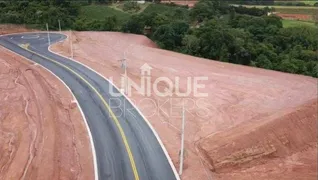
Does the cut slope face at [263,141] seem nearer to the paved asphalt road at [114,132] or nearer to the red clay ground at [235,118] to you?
the red clay ground at [235,118]

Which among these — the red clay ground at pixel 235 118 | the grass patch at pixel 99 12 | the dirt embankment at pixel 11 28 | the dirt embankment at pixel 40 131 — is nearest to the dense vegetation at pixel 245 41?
the red clay ground at pixel 235 118

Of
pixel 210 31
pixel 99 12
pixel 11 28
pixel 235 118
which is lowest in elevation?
pixel 235 118

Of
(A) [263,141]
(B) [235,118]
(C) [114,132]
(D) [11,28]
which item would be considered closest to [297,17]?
(B) [235,118]

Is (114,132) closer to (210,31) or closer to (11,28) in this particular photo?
(210,31)

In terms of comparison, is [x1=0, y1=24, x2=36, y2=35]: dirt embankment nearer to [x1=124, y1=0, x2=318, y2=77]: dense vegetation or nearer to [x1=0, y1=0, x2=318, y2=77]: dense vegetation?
[x1=0, y1=0, x2=318, y2=77]: dense vegetation

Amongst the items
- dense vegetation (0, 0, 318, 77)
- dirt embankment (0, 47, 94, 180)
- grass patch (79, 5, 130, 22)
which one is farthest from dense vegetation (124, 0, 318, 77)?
dirt embankment (0, 47, 94, 180)

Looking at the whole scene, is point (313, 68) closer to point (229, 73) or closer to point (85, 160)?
point (229, 73)
